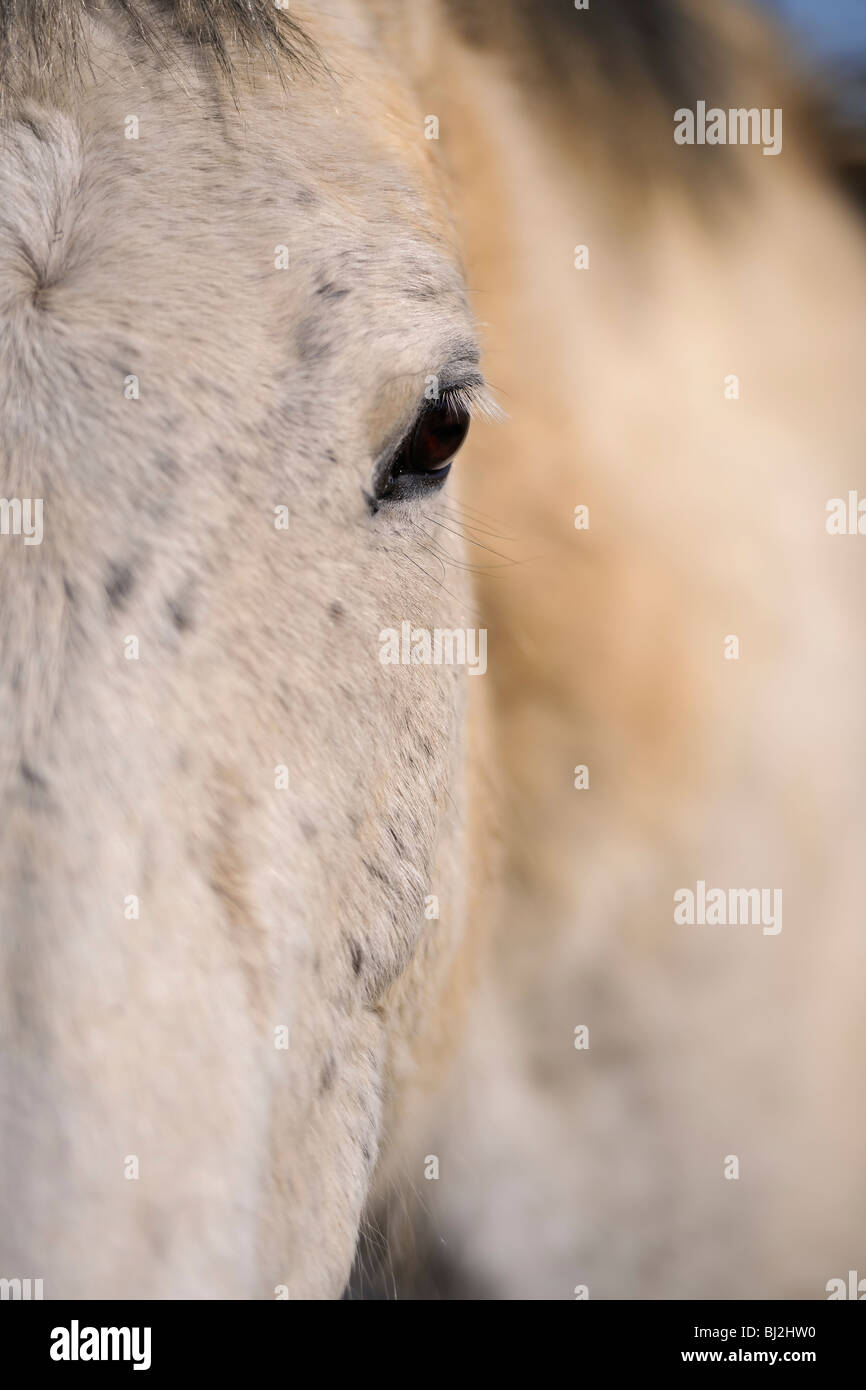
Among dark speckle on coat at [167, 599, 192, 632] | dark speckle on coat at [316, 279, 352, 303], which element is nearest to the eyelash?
dark speckle on coat at [316, 279, 352, 303]

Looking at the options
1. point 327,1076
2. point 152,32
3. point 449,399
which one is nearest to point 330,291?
point 449,399

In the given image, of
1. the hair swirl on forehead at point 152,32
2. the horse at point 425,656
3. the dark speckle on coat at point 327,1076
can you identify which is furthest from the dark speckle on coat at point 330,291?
the dark speckle on coat at point 327,1076

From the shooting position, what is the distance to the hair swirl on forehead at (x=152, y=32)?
3.25 feet

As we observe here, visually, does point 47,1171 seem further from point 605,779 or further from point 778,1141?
point 778,1141

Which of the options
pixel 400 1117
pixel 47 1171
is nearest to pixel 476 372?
pixel 47 1171

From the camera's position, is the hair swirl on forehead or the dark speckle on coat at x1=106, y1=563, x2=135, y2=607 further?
the hair swirl on forehead

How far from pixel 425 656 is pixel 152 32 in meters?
0.64

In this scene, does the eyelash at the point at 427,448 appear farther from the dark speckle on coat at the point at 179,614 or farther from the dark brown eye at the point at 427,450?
the dark speckle on coat at the point at 179,614

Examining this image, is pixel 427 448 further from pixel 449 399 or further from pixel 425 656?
pixel 425 656

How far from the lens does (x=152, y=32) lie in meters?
1.07

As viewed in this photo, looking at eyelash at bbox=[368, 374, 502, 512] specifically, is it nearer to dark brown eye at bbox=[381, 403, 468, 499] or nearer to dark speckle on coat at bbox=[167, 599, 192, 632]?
dark brown eye at bbox=[381, 403, 468, 499]

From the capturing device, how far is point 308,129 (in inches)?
44.5

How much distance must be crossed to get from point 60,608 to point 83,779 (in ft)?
0.42

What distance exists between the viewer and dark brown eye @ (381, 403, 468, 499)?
1.12 metres
